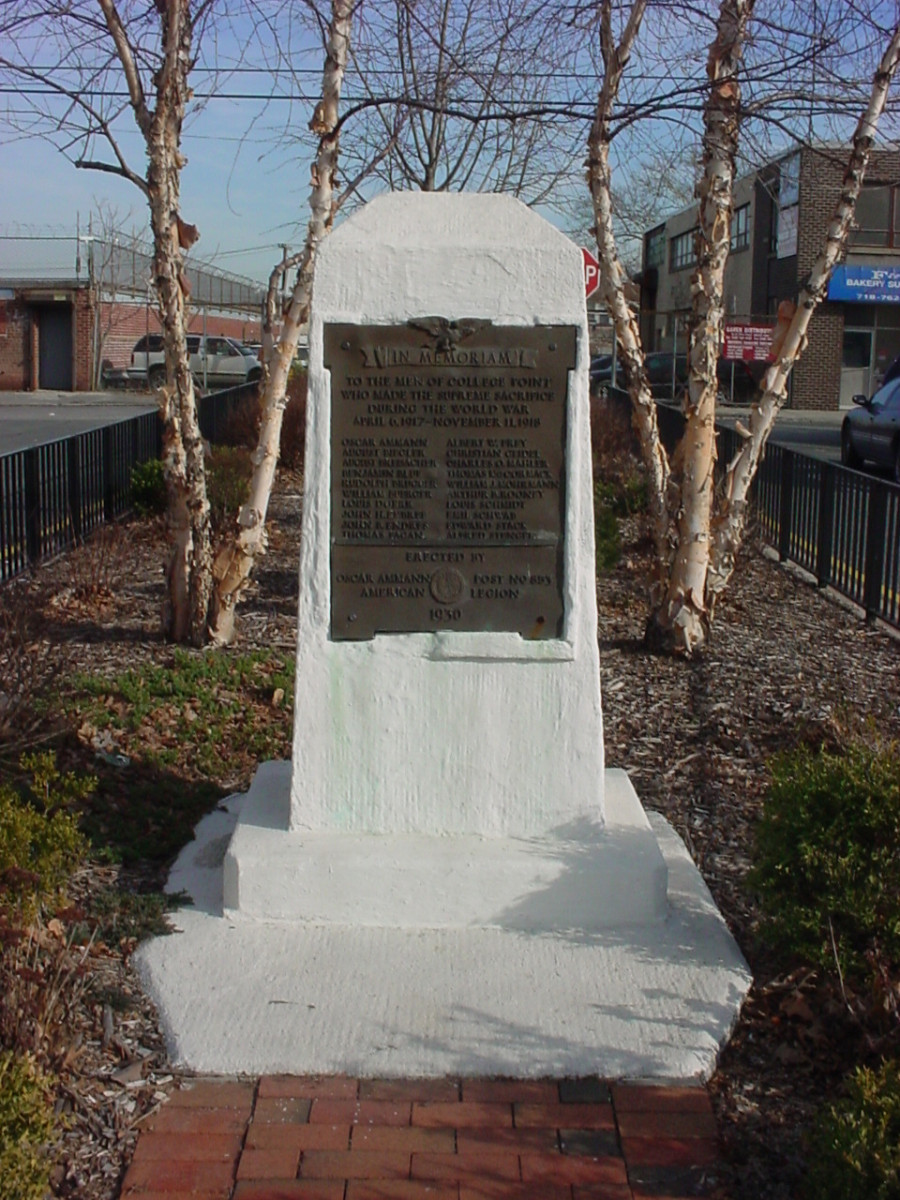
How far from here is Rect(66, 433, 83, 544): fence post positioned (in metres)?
11.5

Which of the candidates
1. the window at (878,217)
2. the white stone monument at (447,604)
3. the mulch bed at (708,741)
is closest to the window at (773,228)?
the window at (878,217)

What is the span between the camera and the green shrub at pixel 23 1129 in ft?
8.82

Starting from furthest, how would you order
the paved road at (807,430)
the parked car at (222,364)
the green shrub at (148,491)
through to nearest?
1. the parked car at (222,364)
2. the paved road at (807,430)
3. the green shrub at (148,491)

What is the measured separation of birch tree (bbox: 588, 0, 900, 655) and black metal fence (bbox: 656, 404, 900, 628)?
155 cm

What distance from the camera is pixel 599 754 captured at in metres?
4.40

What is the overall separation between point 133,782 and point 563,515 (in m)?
2.36

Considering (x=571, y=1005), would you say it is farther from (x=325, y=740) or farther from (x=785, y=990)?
(x=325, y=740)

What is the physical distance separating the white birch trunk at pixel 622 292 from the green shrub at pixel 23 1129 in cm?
554

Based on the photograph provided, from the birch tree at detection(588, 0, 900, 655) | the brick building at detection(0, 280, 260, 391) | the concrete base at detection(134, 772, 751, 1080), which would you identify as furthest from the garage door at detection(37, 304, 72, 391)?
the concrete base at detection(134, 772, 751, 1080)

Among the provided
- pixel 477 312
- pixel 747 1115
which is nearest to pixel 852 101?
pixel 477 312

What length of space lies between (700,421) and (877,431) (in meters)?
12.8

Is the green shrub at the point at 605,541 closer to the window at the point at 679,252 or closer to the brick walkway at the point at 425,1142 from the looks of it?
the brick walkway at the point at 425,1142

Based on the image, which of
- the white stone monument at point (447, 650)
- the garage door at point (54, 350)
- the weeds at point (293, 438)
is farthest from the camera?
the garage door at point (54, 350)

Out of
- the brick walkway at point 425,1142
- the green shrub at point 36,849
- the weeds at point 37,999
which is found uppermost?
the green shrub at point 36,849
